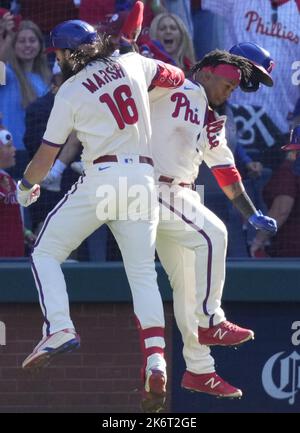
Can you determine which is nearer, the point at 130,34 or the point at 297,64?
the point at 130,34

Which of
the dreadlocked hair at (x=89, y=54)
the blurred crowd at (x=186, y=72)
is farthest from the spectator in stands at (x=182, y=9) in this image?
the dreadlocked hair at (x=89, y=54)

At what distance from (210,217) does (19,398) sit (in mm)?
2091

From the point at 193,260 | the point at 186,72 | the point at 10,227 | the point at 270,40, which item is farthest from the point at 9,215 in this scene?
the point at 270,40

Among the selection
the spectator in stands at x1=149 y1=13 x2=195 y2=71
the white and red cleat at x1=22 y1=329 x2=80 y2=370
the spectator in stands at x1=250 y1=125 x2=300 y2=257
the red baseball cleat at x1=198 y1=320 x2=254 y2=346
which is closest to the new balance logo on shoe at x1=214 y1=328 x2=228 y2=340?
the red baseball cleat at x1=198 y1=320 x2=254 y2=346

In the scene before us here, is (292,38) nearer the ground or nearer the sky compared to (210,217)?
nearer the sky

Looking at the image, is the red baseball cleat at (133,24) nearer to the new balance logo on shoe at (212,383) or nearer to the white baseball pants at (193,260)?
the white baseball pants at (193,260)

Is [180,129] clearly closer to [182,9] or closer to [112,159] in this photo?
[112,159]

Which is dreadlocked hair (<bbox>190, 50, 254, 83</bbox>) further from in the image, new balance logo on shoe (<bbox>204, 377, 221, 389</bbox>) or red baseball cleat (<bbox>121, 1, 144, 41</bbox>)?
new balance logo on shoe (<bbox>204, 377, 221, 389</bbox>)

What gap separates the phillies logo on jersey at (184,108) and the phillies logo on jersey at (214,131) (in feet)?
0.38

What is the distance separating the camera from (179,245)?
7496 millimetres

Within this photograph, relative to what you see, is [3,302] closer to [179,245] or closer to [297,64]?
[179,245]

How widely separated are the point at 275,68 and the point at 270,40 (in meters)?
0.25

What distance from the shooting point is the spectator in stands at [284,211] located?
8789mm

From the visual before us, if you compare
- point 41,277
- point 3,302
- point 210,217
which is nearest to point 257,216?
point 210,217
